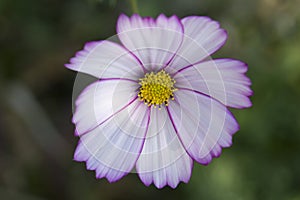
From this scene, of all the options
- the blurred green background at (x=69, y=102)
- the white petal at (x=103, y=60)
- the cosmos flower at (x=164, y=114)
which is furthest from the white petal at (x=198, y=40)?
the blurred green background at (x=69, y=102)

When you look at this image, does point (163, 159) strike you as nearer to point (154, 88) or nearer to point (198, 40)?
point (154, 88)

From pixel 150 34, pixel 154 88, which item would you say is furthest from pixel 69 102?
pixel 150 34

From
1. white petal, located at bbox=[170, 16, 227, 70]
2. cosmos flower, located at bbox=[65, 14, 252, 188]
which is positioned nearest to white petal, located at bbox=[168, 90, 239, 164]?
cosmos flower, located at bbox=[65, 14, 252, 188]

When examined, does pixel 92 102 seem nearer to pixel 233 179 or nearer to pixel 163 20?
pixel 163 20

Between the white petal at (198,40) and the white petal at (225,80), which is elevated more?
the white petal at (198,40)

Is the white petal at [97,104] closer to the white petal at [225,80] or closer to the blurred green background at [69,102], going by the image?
the white petal at [225,80]

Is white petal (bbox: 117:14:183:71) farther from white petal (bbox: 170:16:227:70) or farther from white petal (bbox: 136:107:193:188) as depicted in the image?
white petal (bbox: 136:107:193:188)
